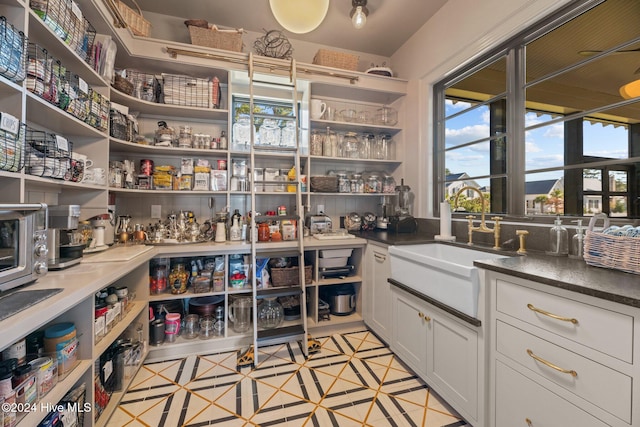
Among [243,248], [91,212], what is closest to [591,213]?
[243,248]

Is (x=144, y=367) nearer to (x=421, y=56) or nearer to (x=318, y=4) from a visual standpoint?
(x=318, y=4)

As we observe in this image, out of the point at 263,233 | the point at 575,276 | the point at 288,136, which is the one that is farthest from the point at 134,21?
the point at 575,276

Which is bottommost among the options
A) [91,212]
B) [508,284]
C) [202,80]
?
[508,284]

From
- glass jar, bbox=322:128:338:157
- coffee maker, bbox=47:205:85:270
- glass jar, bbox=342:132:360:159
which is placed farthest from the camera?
glass jar, bbox=342:132:360:159

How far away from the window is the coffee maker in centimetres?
266

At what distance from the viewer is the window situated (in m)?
1.37

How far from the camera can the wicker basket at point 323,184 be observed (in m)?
2.59

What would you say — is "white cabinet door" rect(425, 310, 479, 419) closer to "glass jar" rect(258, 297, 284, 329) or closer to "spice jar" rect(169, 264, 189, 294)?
"glass jar" rect(258, 297, 284, 329)

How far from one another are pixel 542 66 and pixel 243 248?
2438mm

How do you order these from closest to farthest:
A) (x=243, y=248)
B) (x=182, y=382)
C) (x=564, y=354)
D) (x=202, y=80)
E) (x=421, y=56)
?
(x=564, y=354), (x=182, y=382), (x=243, y=248), (x=202, y=80), (x=421, y=56)

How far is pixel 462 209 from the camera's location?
234 cm

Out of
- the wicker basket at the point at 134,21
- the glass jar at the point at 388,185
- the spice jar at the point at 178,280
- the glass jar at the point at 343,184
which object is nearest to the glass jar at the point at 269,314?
the spice jar at the point at 178,280

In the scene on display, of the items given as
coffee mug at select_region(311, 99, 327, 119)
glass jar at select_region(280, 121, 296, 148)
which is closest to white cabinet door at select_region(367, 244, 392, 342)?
glass jar at select_region(280, 121, 296, 148)

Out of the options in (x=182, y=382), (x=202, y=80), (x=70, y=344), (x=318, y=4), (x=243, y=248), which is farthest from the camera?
(x=202, y=80)
